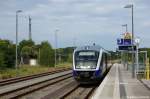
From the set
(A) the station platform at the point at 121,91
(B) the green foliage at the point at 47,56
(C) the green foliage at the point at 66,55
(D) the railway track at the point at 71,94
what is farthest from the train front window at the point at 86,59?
(C) the green foliage at the point at 66,55

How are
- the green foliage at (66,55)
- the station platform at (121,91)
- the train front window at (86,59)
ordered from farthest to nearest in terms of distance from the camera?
the green foliage at (66,55), the train front window at (86,59), the station platform at (121,91)

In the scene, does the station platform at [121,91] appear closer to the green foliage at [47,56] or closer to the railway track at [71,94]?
the railway track at [71,94]

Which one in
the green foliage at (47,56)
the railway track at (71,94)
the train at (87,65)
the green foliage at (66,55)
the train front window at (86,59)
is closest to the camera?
the railway track at (71,94)

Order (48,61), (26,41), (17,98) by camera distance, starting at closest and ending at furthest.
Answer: (17,98) → (48,61) → (26,41)

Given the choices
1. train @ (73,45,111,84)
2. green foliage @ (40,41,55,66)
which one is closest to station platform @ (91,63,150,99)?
train @ (73,45,111,84)

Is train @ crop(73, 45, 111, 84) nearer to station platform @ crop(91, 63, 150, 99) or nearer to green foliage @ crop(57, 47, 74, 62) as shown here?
station platform @ crop(91, 63, 150, 99)

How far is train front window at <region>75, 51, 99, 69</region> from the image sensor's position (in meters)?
32.8

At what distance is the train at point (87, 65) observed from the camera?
3238cm

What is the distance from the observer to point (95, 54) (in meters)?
33.8

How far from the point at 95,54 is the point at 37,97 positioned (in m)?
10.7

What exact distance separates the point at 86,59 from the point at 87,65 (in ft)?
1.84

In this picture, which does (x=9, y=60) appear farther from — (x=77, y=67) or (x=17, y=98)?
(x=17, y=98)

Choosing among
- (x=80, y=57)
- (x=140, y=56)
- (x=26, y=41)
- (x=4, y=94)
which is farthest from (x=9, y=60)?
(x=26, y=41)

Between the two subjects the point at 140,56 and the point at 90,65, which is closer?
the point at 90,65
